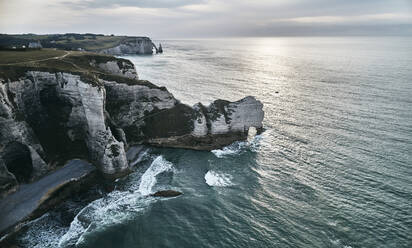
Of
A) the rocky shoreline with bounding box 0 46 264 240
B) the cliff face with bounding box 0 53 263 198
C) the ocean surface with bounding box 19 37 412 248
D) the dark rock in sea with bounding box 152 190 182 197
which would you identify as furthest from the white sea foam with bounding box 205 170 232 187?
the rocky shoreline with bounding box 0 46 264 240

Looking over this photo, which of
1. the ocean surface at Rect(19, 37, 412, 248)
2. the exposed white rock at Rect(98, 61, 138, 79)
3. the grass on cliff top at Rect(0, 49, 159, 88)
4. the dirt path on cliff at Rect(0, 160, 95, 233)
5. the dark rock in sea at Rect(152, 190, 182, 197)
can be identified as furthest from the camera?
the exposed white rock at Rect(98, 61, 138, 79)

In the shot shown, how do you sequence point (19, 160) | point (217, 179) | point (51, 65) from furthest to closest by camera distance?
1. point (51, 65)
2. point (217, 179)
3. point (19, 160)

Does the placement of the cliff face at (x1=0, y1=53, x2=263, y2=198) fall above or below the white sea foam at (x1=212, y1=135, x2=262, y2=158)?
above

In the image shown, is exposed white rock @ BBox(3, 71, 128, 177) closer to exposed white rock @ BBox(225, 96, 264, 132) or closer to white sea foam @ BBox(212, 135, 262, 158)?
white sea foam @ BBox(212, 135, 262, 158)

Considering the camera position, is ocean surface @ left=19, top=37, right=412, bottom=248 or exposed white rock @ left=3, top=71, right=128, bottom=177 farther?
exposed white rock @ left=3, top=71, right=128, bottom=177

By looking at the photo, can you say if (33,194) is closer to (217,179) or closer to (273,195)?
(217,179)

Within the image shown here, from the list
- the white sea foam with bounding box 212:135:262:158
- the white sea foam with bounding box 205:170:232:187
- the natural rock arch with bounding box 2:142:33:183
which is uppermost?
the natural rock arch with bounding box 2:142:33:183

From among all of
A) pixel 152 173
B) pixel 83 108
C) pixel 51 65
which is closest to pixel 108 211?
pixel 152 173

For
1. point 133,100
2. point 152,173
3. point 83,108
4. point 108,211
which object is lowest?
point 108,211
